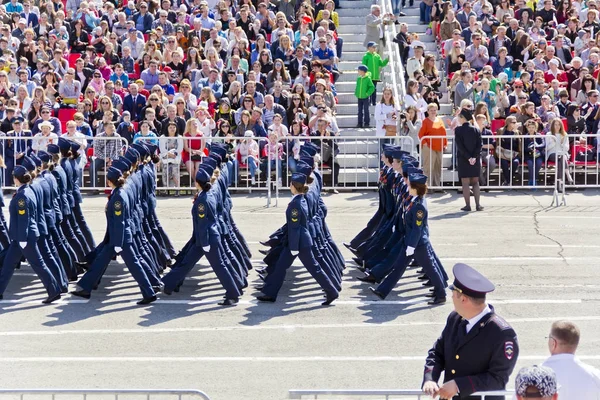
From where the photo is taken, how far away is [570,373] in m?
7.21

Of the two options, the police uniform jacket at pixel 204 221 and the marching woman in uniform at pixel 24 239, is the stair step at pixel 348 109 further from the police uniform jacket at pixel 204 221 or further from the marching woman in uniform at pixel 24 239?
the marching woman in uniform at pixel 24 239

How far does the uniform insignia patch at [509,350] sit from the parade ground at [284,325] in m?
3.18

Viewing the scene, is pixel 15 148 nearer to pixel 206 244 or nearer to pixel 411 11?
pixel 206 244

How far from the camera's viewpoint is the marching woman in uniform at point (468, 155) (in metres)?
19.1

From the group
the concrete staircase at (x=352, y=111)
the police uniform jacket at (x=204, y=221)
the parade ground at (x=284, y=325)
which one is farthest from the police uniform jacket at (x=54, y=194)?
the concrete staircase at (x=352, y=111)

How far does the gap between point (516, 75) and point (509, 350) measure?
16.6m

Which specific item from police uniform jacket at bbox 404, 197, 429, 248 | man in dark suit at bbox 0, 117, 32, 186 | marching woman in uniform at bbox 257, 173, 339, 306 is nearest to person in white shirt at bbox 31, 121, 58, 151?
man in dark suit at bbox 0, 117, 32, 186

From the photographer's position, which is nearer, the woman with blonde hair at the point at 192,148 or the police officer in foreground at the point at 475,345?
the police officer in foreground at the point at 475,345

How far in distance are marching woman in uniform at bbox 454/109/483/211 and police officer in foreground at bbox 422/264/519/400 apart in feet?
36.7

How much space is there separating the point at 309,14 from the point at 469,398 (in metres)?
18.1

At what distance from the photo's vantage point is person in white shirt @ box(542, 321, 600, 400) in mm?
7195

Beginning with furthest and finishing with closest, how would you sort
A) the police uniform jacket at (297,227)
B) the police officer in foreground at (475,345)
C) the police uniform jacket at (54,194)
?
the police uniform jacket at (54,194) → the police uniform jacket at (297,227) → the police officer in foreground at (475,345)

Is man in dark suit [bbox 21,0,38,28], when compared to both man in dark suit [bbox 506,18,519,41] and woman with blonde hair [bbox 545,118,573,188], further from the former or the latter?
woman with blonde hair [bbox 545,118,573,188]

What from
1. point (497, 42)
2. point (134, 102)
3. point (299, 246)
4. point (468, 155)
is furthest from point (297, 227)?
point (497, 42)
